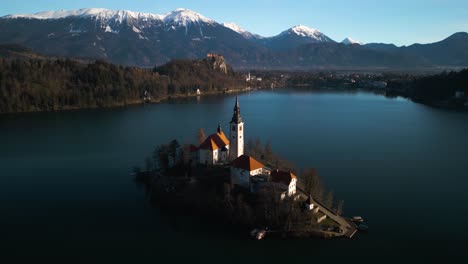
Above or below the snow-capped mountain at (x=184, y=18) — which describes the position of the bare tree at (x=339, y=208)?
below

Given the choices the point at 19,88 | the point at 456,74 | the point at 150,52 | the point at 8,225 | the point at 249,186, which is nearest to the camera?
the point at 8,225

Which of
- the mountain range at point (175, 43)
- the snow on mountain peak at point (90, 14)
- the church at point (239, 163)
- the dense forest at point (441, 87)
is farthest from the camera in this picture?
the snow on mountain peak at point (90, 14)

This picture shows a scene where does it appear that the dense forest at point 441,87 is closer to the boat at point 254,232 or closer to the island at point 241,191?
the island at point 241,191

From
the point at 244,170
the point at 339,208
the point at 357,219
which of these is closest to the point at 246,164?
the point at 244,170

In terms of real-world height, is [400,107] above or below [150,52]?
below

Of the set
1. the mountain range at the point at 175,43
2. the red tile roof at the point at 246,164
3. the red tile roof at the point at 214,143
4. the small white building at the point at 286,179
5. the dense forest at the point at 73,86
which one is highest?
the mountain range at the point at 175,43

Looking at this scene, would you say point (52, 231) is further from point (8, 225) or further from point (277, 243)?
point (277, 243)

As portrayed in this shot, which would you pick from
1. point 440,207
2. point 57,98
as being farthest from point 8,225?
point 57,98

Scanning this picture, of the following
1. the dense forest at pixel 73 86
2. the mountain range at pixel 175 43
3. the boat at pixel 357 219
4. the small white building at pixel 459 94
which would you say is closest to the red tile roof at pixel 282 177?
the boat at pixel 357 219

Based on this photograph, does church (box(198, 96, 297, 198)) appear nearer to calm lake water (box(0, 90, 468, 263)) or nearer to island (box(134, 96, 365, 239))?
island (box(134, 96, 365, 239))
